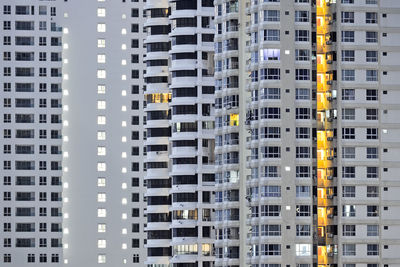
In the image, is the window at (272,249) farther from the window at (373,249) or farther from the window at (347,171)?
the window at (347,171)

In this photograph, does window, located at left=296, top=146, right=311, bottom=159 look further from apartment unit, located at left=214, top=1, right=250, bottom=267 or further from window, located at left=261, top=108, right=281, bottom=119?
apartment unit, located at left=214, top=1, right=250, bottom=267

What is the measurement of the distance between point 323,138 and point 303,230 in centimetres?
1068

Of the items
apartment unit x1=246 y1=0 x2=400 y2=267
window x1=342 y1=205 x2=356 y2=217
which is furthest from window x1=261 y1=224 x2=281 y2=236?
window x1=342 y1=205 x2=356 y2=217

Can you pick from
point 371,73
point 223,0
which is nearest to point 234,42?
point 223,0

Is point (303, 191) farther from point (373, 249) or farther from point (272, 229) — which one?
point (373, 249)

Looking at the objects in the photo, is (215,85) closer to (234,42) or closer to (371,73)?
(234,42)

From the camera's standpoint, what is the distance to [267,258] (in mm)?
183000

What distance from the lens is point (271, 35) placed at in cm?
18512

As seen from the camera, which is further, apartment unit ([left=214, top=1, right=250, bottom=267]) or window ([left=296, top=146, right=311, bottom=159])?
apartment unit ([left=214, top=1, right=250, bottom=267])

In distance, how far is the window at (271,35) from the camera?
607ft

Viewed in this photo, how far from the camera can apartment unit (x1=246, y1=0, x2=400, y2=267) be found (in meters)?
184

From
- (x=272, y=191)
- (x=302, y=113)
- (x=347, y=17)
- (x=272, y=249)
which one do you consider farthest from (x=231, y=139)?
(x=347, y=17)

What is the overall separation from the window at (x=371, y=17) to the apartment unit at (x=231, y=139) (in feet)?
48.3

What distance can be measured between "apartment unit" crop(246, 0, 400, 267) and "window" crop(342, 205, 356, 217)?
0.10 metres
